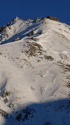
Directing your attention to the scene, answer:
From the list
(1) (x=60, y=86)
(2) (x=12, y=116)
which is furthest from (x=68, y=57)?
(2) (x=12, y=116)

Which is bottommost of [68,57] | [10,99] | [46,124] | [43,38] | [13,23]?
[46,124]

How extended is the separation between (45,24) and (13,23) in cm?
1193

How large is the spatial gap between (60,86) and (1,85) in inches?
229

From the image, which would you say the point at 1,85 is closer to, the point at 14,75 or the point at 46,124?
the point at 14,75

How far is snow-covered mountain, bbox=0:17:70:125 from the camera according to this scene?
27.9 meters

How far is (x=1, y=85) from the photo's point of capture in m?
31.7

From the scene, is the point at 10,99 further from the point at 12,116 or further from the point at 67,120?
the point at 67,120

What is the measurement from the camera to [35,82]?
109ft

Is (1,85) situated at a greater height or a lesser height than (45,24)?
lesser

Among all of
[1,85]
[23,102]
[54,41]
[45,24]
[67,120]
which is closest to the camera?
[67,120]

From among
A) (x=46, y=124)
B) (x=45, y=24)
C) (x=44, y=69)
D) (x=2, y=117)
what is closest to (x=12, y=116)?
(x=2, y=117)

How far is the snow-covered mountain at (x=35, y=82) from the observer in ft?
91.6

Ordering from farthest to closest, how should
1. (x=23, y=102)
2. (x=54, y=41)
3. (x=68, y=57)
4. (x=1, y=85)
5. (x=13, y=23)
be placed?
1. (x=13, y=23)
2. (x=54, y=41)
3. (x=68, y=57)
4. (x=1, y=85)
5. (x=23, y=102)

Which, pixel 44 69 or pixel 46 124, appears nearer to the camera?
pixel 46 124
